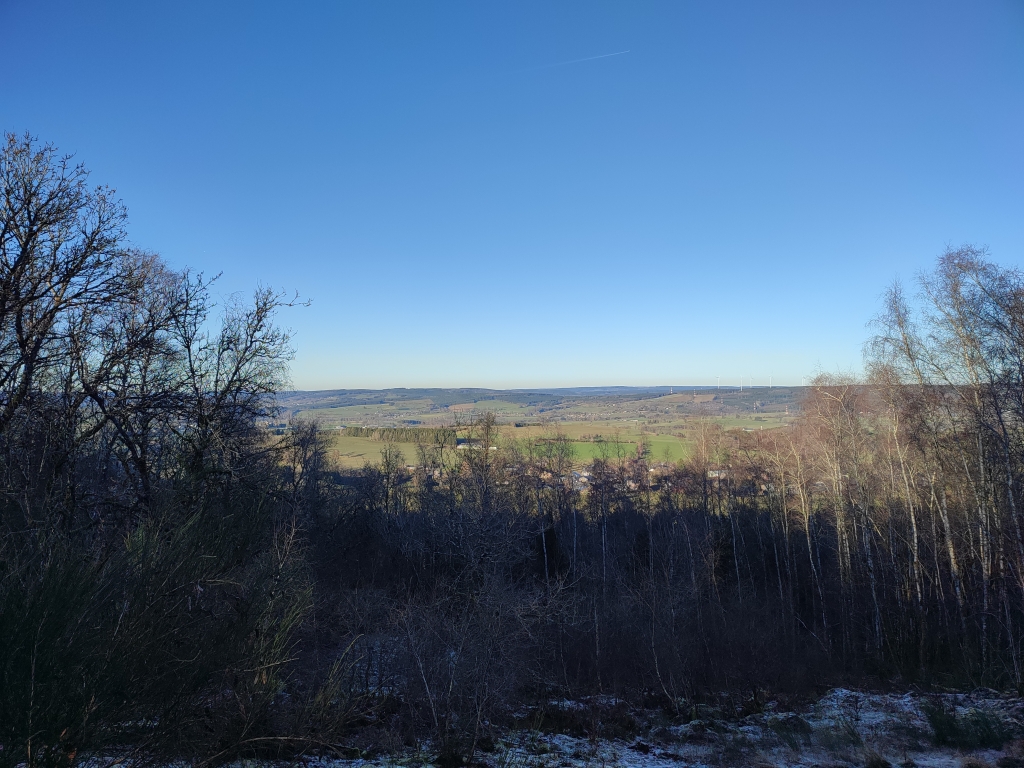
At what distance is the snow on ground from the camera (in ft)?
27.1

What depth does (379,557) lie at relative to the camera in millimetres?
23500

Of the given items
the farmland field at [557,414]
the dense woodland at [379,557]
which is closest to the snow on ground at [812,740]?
the dense woodland at [379,557]

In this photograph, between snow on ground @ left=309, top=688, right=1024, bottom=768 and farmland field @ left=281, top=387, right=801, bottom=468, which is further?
farmland field @ left=281, top=387, right=801, bottom=468

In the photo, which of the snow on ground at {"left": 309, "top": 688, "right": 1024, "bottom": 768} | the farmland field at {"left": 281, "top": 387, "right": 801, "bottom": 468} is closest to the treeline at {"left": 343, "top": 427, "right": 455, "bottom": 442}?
the farmland field at {"left": 281, "top": 387, "right": 801, "bottom": 468}

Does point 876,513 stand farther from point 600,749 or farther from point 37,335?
point 37,335

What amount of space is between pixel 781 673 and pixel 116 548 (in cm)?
1771

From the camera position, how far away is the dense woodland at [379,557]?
4863 mm

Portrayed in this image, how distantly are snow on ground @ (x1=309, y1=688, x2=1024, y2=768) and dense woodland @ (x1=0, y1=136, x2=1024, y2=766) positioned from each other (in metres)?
1.32

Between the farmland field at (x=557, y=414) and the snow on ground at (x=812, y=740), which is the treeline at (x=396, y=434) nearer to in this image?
the farmland field at (x=557, y=414)

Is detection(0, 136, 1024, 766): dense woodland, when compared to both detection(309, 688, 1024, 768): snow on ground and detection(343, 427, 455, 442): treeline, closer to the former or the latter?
detection(309, 688, 1024, 768): snow on ground

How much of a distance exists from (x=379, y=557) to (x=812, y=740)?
18362mm

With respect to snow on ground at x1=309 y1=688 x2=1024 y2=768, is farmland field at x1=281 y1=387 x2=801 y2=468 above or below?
above

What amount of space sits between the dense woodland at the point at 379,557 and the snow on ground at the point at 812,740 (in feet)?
4.35

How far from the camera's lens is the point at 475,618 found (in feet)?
40.6
